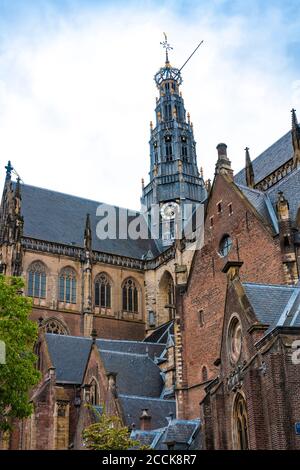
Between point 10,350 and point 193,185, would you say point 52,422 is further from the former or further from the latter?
point 193,185

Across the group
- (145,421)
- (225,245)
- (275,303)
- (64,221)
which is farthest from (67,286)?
(275,303)

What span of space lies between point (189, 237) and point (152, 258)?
7.98 metres

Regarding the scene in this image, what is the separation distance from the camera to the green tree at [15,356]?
24.5 metres

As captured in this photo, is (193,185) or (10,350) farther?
(193,185)

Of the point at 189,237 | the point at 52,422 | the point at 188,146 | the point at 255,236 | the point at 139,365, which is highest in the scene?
the point at 188,146

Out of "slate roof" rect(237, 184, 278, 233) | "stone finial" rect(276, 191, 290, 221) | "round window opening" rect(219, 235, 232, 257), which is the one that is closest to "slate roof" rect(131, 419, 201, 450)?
"round window opening" rect(219, 235, 232, 257)

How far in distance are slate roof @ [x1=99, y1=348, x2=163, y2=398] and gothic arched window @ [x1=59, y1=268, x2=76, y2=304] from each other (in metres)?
12.7

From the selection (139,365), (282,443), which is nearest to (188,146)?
(139,365)

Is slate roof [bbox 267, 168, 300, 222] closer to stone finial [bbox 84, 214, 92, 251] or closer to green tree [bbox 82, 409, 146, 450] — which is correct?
green tree [bbox 82, 409, 146, 450]

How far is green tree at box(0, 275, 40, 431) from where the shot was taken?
80.4 ft

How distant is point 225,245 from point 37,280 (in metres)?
22.6

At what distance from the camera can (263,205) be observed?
30484 mm

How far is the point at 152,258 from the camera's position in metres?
55.8

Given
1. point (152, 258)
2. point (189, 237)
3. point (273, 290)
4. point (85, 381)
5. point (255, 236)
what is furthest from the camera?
point (152, 258)
